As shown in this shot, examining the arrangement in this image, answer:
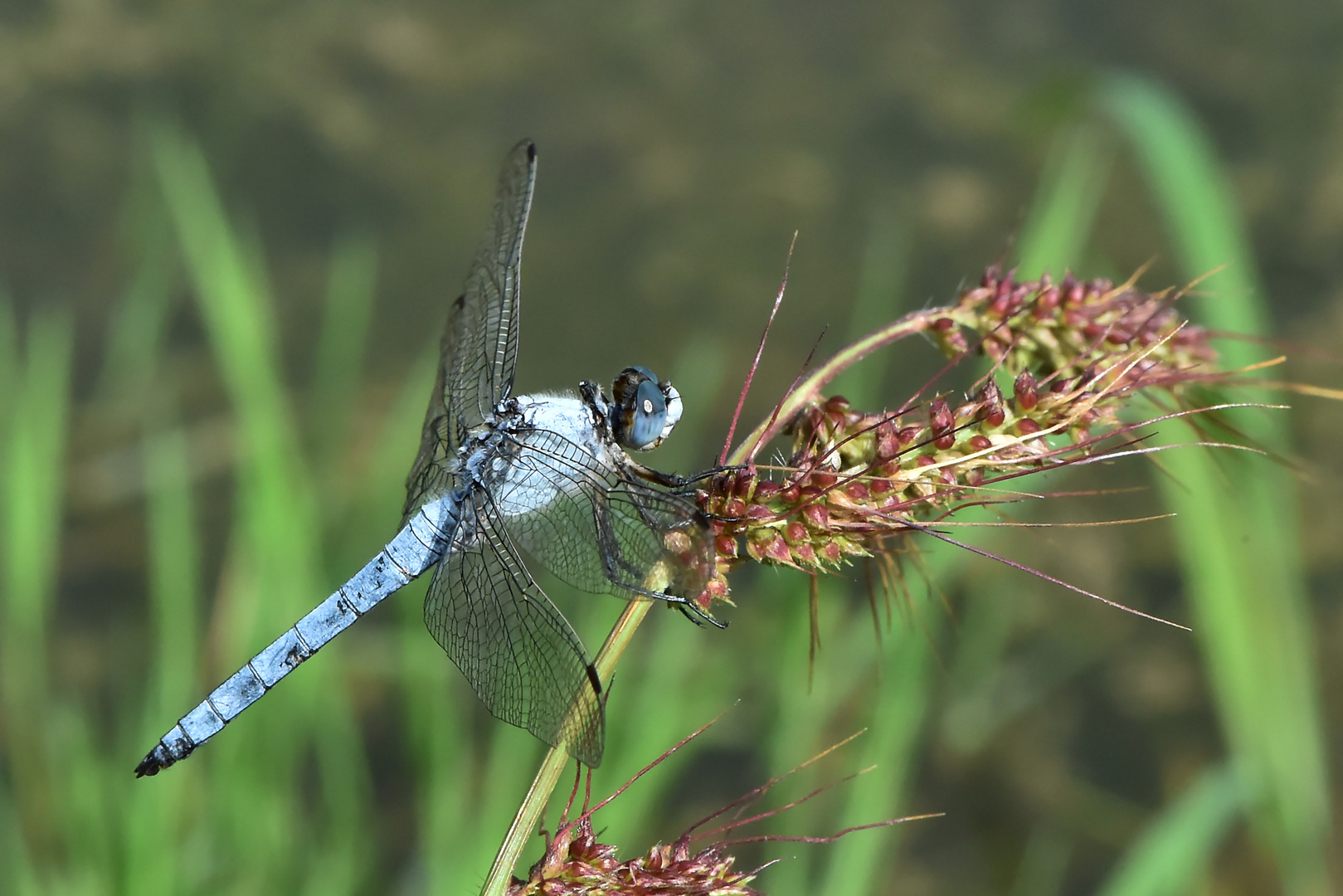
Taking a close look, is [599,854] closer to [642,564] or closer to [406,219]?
[642,564]

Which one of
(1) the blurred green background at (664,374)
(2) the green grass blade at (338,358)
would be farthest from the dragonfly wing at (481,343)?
(2) the green grass blade at (338,358)

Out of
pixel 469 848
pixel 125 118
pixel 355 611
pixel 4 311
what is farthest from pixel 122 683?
pixel 125 118

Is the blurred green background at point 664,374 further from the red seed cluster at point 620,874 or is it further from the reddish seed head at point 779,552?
the red seed cluster at point 620,874

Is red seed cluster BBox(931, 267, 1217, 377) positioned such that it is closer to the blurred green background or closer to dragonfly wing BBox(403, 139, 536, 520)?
the blurred green background

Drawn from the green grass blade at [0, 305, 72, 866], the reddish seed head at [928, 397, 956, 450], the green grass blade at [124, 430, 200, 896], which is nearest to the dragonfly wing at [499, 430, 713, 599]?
the reddish seed head at [928, 397, 956, 450]

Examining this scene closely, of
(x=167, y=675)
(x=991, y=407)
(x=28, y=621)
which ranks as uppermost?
(x=28, y=621)

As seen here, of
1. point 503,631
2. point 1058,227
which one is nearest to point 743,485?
point 503,631

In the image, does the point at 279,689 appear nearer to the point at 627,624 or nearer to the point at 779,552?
the point at 627,624
